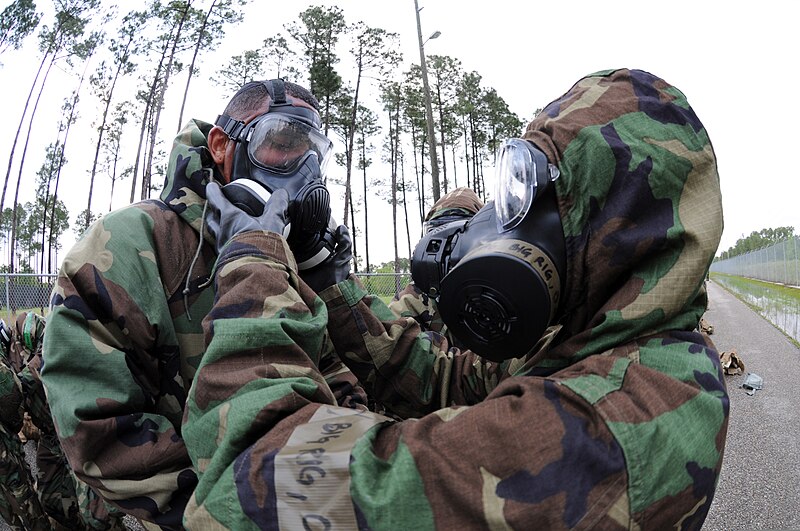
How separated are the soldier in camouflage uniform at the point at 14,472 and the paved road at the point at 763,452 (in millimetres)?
4523

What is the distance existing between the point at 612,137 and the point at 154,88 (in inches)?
1065

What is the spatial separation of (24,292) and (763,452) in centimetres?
1065

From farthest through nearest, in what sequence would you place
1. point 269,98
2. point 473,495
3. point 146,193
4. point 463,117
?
point 463,117 → point 146,193 → point 269,98 → point 473,495

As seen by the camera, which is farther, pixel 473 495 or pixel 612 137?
pixel 612 137

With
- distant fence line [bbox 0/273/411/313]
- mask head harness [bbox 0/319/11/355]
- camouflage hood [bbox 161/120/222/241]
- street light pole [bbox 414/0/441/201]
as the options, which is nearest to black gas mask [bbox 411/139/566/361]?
camouflage hood [bbox 161/120/222/241]

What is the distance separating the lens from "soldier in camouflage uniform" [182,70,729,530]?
65cm

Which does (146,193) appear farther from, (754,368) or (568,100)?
(568,100)

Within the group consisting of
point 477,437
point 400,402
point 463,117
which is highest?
point 463,117

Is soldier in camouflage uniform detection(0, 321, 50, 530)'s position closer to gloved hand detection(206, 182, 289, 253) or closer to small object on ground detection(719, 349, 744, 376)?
gloved hand detection(206, 182, 289, 253)

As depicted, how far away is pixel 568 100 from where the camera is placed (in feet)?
3.05

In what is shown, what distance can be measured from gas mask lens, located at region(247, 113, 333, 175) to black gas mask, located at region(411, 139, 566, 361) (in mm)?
904

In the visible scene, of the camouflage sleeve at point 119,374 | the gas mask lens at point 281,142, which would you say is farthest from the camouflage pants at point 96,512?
the gas mask lens at point 281,142

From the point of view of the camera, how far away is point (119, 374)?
135cm

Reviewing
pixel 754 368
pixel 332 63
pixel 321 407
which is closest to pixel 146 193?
pixel 332 63
